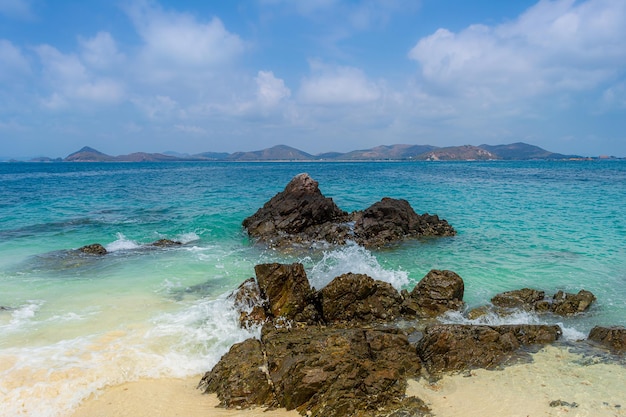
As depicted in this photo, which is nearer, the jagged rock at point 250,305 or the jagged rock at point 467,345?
the jagged rock at point 467,345

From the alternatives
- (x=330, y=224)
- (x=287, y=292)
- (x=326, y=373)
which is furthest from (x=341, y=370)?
(x=330, y=224)

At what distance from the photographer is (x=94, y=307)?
1184 cm

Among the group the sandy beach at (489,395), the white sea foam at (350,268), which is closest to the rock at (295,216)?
the white sea foam at (350,268)

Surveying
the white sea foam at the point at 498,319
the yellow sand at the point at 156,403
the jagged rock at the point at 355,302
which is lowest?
the yellow sand at the point at 156,403

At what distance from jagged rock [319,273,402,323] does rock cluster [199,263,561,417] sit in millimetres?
29

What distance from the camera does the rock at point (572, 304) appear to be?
37.0 ft

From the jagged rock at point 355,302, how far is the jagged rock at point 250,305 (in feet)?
5.97

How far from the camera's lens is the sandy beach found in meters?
6.67

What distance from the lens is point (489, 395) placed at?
23.2 feet

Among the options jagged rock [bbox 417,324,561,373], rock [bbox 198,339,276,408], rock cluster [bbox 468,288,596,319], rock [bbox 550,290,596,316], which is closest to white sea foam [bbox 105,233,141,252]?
rock [bbox 198,339,276,408]

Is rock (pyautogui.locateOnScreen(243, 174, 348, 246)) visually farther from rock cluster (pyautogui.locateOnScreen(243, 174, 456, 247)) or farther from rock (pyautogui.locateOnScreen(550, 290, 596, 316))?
rock (pyautogui.locateOnScreen(550, 290, 596, 316))

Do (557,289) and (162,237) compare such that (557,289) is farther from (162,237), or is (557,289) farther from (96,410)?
(162,237)

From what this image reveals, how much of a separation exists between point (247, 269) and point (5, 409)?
9881 millimetres

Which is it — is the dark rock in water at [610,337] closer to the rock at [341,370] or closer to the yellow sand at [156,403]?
the rock at [341,370]
